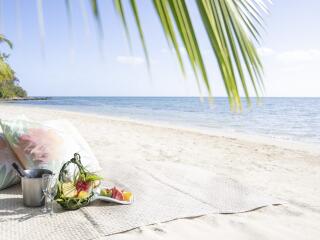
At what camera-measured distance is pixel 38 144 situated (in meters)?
2.30

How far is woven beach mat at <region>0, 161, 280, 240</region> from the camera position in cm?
171

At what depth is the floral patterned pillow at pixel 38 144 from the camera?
7.38 ft

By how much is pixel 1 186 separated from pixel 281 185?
2468mm

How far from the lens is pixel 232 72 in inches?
14.3

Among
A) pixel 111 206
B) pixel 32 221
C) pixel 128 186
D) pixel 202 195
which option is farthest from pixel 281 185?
pixel 32 221

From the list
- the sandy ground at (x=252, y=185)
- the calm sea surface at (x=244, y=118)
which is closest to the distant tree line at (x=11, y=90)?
the calm sea surface at (x=244, y=118)

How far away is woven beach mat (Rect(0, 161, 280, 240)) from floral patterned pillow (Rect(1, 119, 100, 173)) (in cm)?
25

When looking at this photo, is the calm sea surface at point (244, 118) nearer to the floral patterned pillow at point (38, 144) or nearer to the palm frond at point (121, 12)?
the palm frond at point (121, 12)

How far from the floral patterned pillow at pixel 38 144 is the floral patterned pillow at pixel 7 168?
0.20 ft

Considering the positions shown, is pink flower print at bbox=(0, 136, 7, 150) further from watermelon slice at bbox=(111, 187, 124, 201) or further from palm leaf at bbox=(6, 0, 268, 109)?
palm leaf at bbox=(6, 0, 268, 109)

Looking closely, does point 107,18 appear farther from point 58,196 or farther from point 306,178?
point 306,178

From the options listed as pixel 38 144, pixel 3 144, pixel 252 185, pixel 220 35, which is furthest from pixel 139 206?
pixel 220 35

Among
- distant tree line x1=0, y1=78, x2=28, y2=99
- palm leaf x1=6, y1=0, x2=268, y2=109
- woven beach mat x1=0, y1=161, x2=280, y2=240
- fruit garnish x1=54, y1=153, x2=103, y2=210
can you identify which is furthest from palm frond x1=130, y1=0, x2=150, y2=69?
distant tree line x1=0, y1=78, x2=28, y2=99

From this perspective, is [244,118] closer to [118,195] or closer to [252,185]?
[252,185]
